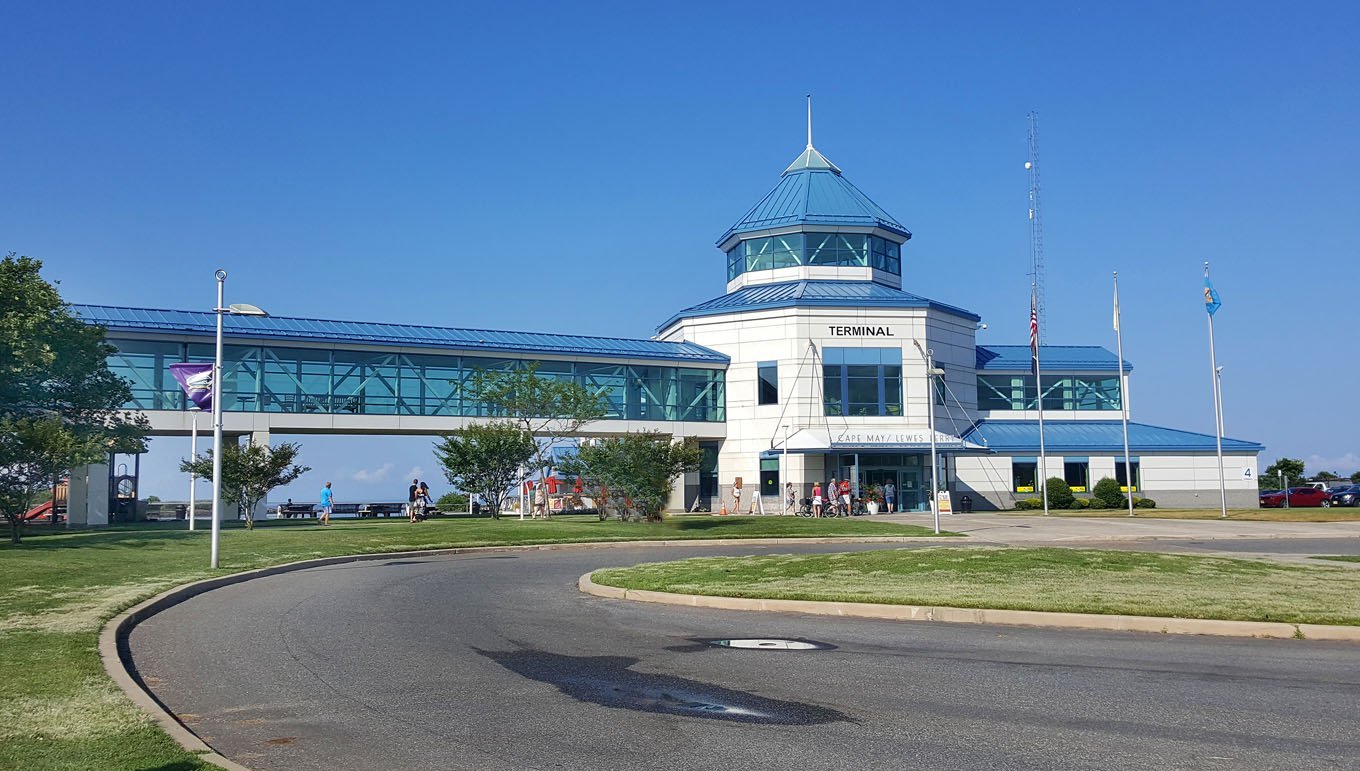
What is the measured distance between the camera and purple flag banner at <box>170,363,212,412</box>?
23.5 meters

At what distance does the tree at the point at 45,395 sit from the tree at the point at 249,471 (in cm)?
273

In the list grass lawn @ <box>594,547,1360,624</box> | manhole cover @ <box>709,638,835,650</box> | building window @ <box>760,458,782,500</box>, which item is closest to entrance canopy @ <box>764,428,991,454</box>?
building window @ <box>760,458,782,500</box>

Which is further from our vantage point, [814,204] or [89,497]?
[814,204]

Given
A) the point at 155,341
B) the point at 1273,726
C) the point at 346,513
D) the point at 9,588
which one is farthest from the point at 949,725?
the point at 346,513

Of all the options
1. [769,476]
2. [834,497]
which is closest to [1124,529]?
[834,497]

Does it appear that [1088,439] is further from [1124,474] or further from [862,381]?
[862,381]

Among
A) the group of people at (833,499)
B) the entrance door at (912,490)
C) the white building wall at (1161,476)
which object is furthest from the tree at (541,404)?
the white building wall at (1161,476)

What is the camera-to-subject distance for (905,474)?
54.6 meters

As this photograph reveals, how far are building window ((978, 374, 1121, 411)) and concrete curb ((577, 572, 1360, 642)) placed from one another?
5012 cm

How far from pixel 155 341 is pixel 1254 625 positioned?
43278 millimetres

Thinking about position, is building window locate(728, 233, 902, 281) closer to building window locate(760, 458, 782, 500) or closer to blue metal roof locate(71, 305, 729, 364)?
blue metal roof locate(71, 305, 729, 364)

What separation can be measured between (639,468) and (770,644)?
24417mm

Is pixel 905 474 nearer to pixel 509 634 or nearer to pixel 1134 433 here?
pixel 1134 433

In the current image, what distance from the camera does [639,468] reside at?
119ft
